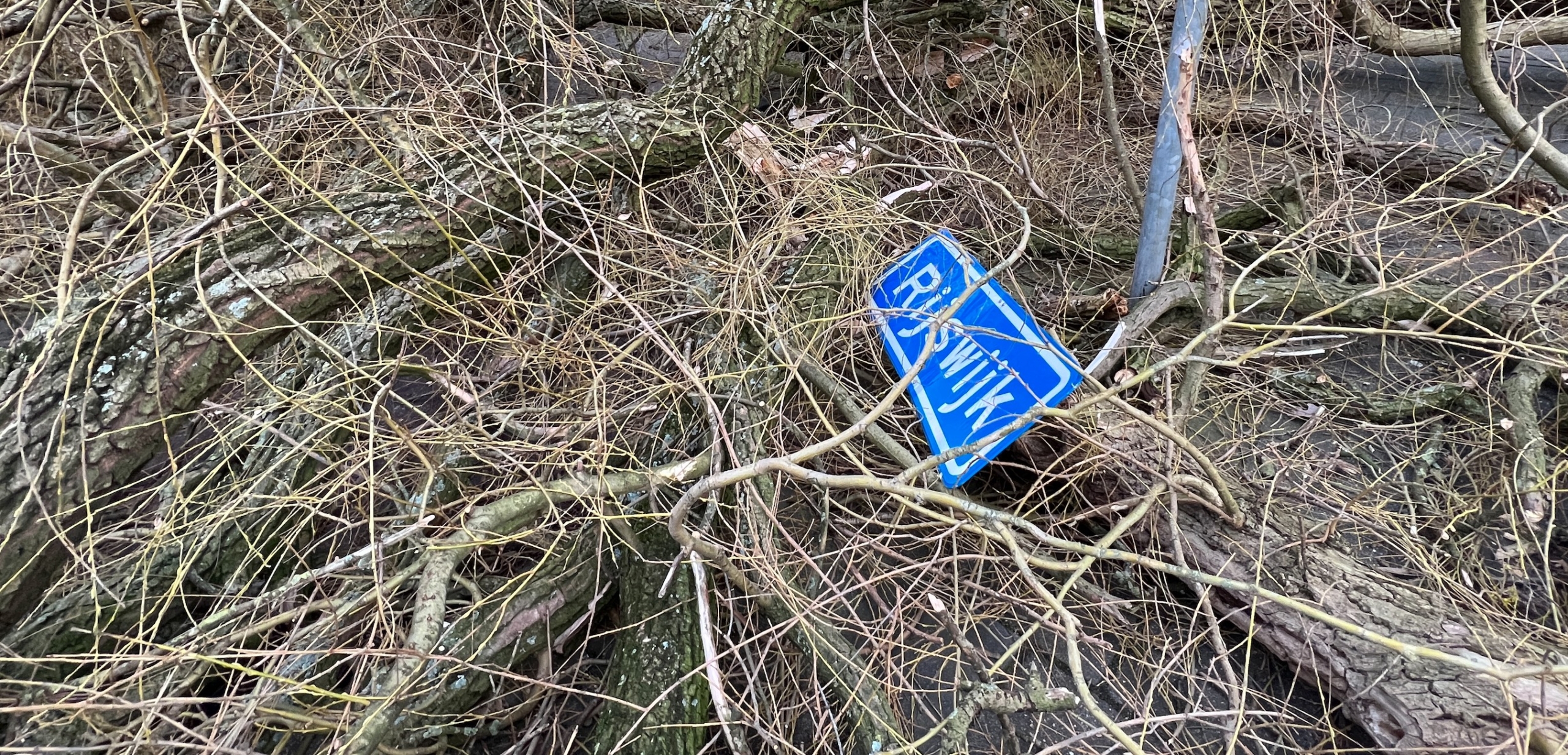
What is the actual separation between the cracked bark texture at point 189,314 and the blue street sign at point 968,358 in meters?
0.94

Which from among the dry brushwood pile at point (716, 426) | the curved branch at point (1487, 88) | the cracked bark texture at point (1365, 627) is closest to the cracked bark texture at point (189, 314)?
the dry brushwood pile at point (716, 426)

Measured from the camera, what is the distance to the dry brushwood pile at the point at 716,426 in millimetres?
1396

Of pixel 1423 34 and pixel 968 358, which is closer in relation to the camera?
pixel 968 358

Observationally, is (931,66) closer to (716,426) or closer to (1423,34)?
(1423,34)

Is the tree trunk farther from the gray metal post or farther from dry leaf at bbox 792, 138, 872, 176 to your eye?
the gray metal post

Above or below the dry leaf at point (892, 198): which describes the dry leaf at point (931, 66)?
above

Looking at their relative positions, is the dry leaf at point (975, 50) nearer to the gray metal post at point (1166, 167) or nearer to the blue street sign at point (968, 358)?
the gray metal post at point (1166, 167)

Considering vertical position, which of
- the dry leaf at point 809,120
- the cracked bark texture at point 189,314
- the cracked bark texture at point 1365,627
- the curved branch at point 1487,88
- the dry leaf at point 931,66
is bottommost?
the cracked bark texture at point 1365,627

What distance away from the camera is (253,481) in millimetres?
1671

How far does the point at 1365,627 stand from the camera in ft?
4.58

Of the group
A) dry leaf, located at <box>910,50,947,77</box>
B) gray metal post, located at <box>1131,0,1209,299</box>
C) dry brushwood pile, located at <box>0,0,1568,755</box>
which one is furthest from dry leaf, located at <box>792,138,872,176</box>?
gray metal post, located at <box>1131,0,1209,299</box>

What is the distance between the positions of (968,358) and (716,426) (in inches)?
22.7

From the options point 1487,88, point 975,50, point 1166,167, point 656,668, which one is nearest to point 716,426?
point 656,668

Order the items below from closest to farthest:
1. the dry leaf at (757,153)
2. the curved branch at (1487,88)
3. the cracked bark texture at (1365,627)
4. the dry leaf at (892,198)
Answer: the cracked bark texture at (1365,627), the curved branch at (1487,88), the dry leaf at (892,198), the dry leaf at (757,153)
